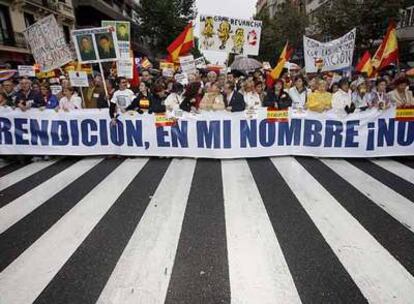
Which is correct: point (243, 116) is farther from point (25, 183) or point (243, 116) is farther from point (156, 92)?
point (25, 183)

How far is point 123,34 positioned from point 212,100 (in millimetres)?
3624

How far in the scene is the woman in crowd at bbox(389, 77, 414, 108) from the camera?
6832 millimetres

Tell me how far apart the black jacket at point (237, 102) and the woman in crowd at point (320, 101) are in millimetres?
1501

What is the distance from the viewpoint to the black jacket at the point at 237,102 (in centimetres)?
708

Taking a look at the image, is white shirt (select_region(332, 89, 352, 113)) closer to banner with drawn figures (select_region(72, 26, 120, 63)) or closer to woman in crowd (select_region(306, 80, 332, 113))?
woman in crowd (select_region(306, 80, 332, 113))

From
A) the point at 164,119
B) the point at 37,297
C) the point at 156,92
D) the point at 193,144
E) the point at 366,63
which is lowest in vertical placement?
the point at 37,297

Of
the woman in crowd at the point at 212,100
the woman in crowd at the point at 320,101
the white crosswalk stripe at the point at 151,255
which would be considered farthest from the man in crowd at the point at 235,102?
the white crosswalk stripe at the point at 151,255

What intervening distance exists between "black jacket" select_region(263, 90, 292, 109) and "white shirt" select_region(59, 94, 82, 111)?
15.7 feet

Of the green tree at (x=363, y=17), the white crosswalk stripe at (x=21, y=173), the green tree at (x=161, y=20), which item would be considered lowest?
the white crosswalk stripe at (x=21, y=173)

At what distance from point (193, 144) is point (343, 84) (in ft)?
12.5

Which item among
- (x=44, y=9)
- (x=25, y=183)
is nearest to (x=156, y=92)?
(x=25, y=183)

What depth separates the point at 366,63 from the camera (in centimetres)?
970

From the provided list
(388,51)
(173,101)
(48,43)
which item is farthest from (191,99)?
(388,51)

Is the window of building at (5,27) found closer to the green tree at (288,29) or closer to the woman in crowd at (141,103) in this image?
the woman in crowd at (141,103)
